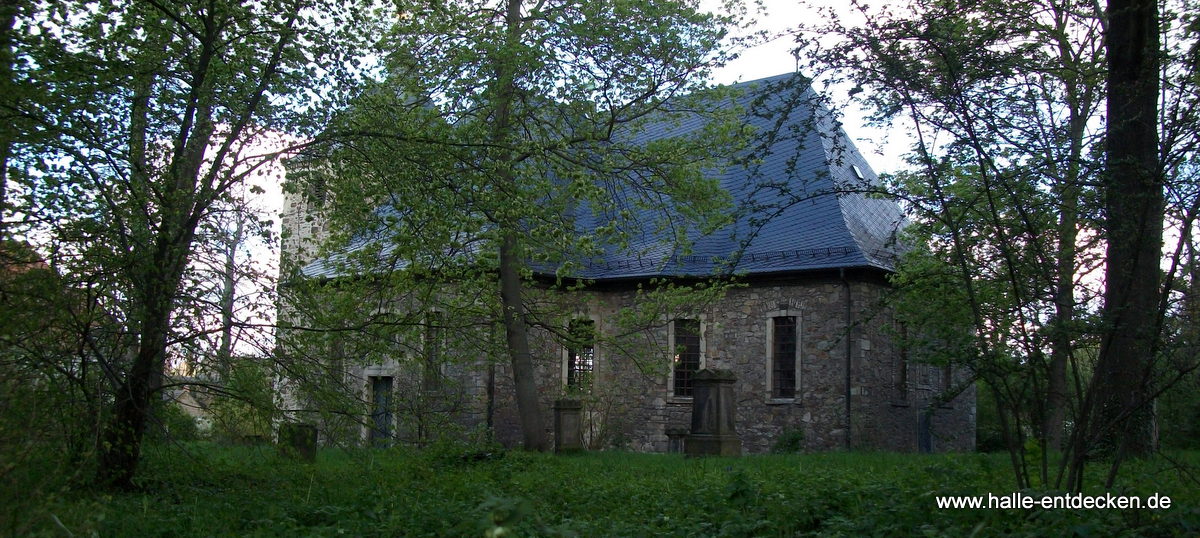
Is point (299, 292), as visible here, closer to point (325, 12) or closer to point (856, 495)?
point (325, 12)

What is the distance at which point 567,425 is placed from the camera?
1692 centimetres

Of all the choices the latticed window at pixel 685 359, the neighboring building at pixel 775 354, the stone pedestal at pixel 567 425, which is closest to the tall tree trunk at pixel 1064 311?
the stone pedestal at pixel 567 425

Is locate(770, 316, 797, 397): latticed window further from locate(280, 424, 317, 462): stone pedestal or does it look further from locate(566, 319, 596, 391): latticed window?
locate(280, 424, 317, 462): stone pedestal

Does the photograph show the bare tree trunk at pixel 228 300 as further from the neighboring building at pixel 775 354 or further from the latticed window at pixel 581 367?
the latticed window at pixel 581 367

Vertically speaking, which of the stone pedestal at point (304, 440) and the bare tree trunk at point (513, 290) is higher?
the bare tree trunk at point (513, 290)

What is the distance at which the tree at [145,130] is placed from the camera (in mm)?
6840

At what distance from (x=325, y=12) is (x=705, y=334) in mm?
13904

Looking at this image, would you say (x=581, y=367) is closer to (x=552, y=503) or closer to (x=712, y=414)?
(x=712, y=414)

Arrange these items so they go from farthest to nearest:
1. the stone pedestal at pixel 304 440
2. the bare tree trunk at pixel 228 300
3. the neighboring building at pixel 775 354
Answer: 1. the neighboring building at pixel 775 354
2. the stone pedestal at pixel 304 440
3. the bare tree trunk at pixel 228 300

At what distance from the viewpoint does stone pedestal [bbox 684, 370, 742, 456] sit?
→ 14.9m

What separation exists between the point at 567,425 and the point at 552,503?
9.04m

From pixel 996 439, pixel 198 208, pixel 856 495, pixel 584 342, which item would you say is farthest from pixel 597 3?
pixel 996 439

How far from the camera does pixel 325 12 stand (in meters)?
8.39

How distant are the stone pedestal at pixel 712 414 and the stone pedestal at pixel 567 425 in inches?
98.4
